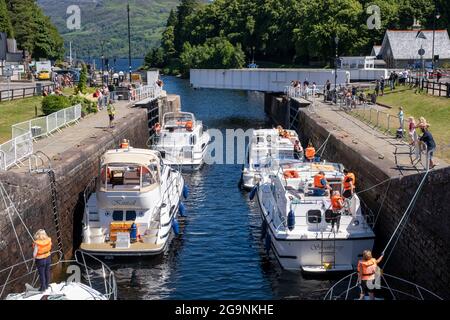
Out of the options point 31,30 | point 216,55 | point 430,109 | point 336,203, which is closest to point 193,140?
point 430,109

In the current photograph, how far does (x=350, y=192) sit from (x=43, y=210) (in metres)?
12.2

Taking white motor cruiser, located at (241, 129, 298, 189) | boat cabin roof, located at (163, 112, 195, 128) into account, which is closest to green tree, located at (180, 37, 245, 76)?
boat cabin roof, located at (163, 112, 195, 128)

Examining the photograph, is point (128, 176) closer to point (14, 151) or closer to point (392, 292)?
point (14, 151)

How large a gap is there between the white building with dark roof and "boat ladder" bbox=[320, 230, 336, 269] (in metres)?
70.1

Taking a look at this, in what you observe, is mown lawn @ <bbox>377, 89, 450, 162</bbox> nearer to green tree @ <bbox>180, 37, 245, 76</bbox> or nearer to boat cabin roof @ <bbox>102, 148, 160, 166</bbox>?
boat cabin roof @ <bbox>102, 148, 160, 166</bbox>

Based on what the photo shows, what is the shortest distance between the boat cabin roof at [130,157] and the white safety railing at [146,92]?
34673 millimetres

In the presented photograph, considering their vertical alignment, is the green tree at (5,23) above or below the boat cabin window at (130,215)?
above

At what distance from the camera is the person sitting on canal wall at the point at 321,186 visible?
96.0 feet

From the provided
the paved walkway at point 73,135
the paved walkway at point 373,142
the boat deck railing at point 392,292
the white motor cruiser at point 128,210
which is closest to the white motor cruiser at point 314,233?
the boat deck railing at point 392,292

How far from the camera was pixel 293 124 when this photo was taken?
64312 mm

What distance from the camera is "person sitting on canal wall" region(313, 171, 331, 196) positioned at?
29266mm

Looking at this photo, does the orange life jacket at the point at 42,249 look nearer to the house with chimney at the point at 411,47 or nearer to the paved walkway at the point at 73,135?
the paved walkway at the point at 73,135

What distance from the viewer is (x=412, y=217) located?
24828 mm

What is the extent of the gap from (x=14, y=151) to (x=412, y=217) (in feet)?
53.9
